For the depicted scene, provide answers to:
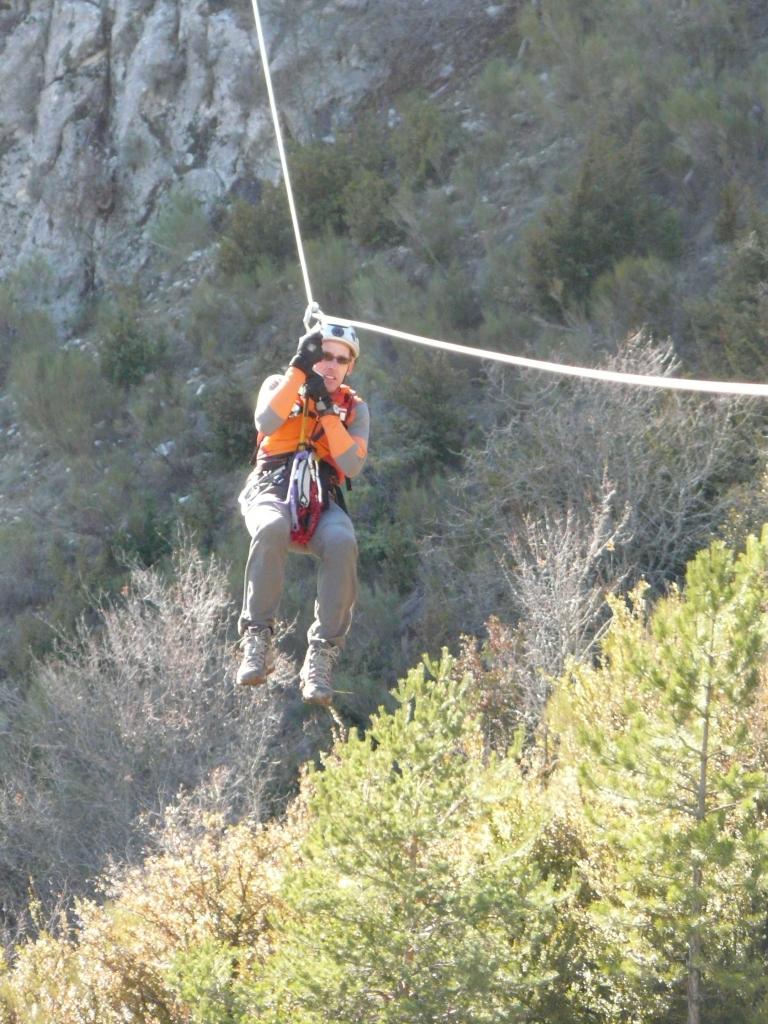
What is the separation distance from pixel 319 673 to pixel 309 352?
1.43 metres

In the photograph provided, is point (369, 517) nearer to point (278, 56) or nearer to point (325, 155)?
point (325, 155)

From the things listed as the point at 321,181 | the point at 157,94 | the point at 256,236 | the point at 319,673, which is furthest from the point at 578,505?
the point at 157,94

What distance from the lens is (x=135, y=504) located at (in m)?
21.4

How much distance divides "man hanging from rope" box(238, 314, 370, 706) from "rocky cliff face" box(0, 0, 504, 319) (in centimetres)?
1829

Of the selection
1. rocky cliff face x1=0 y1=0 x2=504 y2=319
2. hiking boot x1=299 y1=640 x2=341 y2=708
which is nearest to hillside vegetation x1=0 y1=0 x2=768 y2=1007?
rocky cliff face x1=0 y1=0 x2=504 y2=319

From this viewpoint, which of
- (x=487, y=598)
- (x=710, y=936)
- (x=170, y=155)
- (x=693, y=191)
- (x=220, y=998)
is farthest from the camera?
(x=170, y=155)

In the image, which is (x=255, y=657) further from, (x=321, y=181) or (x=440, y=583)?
(x=321, y=181)

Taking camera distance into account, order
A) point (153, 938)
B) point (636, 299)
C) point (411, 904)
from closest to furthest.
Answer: point (411, 904)
point (153, 938)
point (636, 299)

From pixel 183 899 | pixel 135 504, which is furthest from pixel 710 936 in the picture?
pixel 135 504

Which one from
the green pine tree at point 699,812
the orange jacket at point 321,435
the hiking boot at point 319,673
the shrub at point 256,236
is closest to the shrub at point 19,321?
the shrub at point 256,236

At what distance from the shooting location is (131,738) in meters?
18.5

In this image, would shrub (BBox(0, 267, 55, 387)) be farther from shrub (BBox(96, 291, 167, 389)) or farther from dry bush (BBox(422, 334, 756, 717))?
dry bush (BBox(422, 334, 756, 717))

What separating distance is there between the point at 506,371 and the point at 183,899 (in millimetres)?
9644

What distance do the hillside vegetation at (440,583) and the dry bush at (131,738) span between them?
2.4 inches
